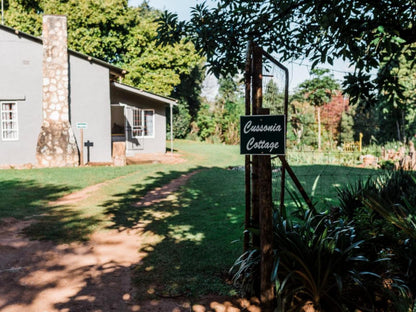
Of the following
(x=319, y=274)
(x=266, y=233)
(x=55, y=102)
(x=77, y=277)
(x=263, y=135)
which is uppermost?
(x=55, y=102)

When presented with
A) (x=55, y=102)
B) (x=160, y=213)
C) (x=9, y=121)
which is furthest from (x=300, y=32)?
(x=9, y=121)

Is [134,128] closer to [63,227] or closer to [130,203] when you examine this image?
[130,203]

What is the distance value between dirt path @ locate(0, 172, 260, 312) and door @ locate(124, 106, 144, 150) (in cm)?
1416

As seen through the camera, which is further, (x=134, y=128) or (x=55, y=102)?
(x=134, y=128)

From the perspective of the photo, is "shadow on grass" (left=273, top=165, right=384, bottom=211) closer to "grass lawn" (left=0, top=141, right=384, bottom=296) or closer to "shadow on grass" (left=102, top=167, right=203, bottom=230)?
"grass lawn" (left=0, top=141, right=384, bottom=296)

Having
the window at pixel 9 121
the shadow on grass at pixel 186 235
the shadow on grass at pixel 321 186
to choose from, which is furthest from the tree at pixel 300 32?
the window at pixel 9 121

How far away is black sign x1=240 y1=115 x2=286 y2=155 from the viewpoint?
3.36m

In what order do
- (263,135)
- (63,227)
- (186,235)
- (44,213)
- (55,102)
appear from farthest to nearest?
1. (55,102)
2. (44,213)
3. (63,227)
4. (186,235)
5. (263,135)

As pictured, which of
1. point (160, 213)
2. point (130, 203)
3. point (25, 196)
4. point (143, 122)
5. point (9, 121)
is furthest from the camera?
point (143, 122)

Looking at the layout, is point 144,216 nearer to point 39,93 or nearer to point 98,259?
point 98,259

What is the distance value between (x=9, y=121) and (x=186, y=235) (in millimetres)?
12404

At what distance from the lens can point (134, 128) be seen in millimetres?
20906

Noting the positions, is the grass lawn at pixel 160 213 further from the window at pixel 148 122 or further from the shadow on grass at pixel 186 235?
the window at pixel 148 122

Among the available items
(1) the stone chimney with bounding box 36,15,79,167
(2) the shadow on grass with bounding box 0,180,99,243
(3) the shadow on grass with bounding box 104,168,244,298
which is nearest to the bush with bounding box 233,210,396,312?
(3) the shadow on grass with bounding box 104,168,244,298
